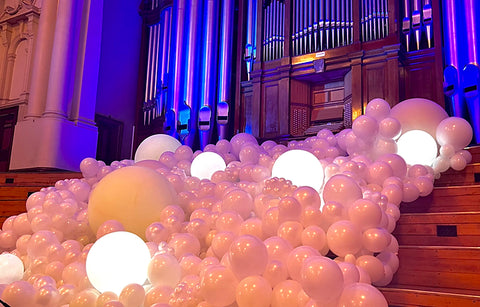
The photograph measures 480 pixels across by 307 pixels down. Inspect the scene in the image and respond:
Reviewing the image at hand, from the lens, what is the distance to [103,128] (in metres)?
6.05

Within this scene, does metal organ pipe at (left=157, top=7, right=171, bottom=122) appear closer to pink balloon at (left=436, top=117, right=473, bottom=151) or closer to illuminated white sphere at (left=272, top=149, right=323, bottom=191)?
illuminated white sphere at (left=272, top=149, right=323, bottom=191)

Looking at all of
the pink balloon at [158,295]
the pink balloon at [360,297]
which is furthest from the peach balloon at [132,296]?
the pink balloon at [360,297]

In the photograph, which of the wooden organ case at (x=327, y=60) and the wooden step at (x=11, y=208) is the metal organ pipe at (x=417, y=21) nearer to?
the wooden organ case at (x=327, y=60)

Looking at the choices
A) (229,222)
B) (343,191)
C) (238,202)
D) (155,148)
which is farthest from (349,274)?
(155,148)

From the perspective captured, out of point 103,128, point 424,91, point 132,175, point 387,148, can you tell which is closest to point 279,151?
point 387,148

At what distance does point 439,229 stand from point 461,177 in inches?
23.8

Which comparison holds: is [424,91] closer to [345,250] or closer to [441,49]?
[441,49]

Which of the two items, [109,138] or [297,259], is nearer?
[297,259]

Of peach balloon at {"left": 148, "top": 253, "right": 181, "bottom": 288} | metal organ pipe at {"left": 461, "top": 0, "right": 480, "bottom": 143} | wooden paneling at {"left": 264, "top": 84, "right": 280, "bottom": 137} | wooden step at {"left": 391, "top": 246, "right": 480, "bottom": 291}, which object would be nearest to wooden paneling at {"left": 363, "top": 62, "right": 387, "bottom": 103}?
metal organ pipe at {"left": 461, "top": 0, "right": 480, "bottom": 143}

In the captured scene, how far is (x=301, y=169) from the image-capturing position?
2.39 meters

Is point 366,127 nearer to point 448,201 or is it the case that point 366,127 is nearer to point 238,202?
point 448,201

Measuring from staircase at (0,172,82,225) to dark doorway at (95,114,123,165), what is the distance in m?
2.04

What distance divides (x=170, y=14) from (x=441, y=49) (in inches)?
137

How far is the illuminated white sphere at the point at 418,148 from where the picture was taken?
2.61 meters
